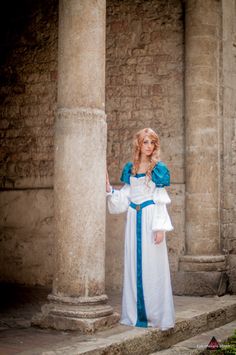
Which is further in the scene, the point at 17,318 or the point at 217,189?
the point at 217,189

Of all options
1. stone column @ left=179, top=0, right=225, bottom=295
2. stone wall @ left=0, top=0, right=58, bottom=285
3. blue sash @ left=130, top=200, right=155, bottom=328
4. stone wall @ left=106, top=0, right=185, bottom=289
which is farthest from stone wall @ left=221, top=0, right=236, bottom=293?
blue sash @ left=130, top=200, right=155, bottom=328

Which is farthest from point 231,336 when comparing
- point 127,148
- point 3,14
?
point 3,14

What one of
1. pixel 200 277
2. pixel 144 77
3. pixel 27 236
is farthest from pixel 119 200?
pixel 27 236

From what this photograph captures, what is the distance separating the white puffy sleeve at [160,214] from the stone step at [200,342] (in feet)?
3.72

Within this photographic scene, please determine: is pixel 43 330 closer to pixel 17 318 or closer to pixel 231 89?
pixel 17 318

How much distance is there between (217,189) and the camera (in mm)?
8086

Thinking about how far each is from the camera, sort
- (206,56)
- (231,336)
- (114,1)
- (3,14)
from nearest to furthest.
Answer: (231,336) → (206,56) → (114,1) → (3,14)

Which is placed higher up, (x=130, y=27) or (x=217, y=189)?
(x=130, y=27)

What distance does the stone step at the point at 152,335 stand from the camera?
4617 mm

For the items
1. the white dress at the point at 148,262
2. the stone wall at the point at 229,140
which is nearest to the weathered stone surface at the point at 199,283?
the stone wall at the point at 229,140

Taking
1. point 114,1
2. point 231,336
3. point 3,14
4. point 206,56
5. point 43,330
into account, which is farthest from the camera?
point 3,14

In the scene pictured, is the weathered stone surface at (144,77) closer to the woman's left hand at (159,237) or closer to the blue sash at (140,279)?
the blue sash at (140,279)

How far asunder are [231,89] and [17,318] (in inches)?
180

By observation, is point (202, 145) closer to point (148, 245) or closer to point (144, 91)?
point (144, 91)
